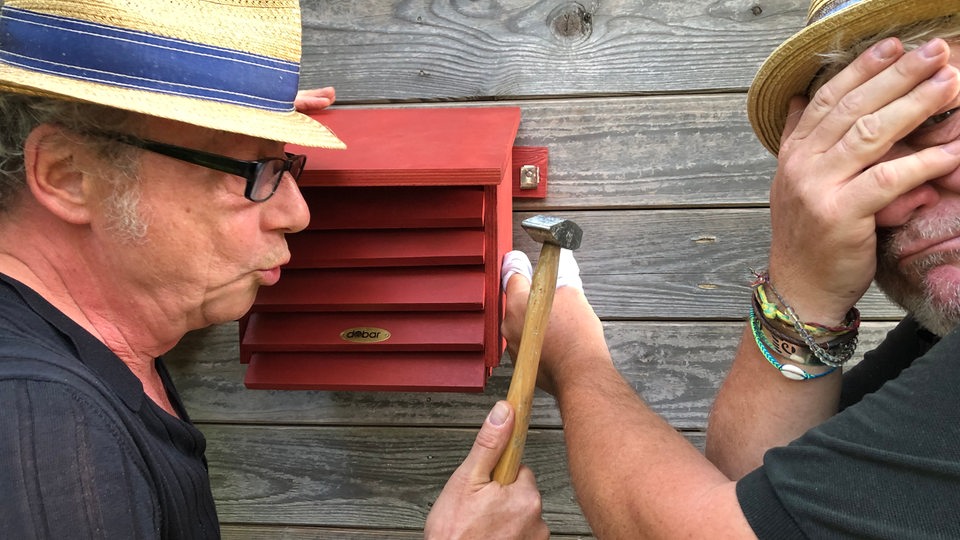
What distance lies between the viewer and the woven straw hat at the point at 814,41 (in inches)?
33.1

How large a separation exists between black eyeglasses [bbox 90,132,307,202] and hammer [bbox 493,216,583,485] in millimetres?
379

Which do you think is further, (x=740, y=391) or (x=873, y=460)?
(x=740, y=391)

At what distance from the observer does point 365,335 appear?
1.28 meters

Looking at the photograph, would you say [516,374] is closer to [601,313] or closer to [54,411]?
[601,313]

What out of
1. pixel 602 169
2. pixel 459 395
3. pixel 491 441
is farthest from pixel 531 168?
pixel 491 441

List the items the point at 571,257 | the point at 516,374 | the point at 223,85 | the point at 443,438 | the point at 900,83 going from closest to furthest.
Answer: the point at 900,83 → the point at 223,85 → the point at 516,374 → the point at 571,257 → the point at 443,438

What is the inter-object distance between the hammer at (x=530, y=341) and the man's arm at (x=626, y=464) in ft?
0.26

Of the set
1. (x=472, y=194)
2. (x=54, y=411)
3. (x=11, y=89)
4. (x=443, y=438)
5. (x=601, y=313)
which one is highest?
(x=11, y=89)

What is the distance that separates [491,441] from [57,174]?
0.71 meters

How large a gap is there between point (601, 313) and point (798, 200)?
686 mm

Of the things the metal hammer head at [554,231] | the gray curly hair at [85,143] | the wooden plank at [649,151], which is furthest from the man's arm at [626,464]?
the gray curly hair at [85,143]

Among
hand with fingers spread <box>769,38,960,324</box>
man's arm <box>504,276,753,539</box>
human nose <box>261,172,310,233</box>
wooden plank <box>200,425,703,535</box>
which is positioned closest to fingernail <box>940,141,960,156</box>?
hand with fingers spread <box>769,38,960,324</box>

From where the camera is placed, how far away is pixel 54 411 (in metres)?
0.83

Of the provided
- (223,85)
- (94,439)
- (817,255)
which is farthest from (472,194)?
(94,439)
